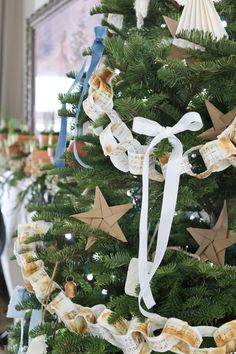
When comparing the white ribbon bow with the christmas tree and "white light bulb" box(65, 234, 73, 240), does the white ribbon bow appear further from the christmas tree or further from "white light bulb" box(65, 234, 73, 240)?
"white light bulb" box(65, 234, 73, 240)

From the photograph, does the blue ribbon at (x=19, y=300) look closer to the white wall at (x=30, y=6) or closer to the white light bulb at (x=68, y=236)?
the white light bulb at (x=68, y=236)

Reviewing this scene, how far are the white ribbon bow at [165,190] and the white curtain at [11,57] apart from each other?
2.87 meters

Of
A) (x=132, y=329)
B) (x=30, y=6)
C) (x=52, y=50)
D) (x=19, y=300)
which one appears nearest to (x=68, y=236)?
(x=19, y=300)

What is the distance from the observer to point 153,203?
83cm

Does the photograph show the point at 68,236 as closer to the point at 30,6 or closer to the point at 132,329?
the point at 132,329

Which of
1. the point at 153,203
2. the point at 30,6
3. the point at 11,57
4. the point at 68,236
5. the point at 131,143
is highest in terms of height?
the point at 30,6

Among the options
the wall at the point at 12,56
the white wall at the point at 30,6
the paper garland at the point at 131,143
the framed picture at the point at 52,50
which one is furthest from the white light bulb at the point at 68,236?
the wall at the point at 12,56

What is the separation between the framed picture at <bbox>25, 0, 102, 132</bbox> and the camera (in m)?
2.35

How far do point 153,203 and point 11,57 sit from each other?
286 cm

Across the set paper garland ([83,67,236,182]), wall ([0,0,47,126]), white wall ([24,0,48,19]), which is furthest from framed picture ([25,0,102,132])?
paper garland ([83,67,236,182])

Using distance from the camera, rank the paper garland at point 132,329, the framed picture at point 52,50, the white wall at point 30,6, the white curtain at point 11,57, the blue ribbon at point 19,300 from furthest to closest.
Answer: the white curtain at point 11,57
the white wall at point 30,6
the framed picture at point 52,50
the blue ribbon at point 19,300
the paper garland at point 132,329

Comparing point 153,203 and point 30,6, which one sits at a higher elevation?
point 30,6

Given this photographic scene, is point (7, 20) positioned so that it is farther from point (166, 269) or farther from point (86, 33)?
point (166, 269)

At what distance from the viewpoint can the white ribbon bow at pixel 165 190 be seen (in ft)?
2.25
